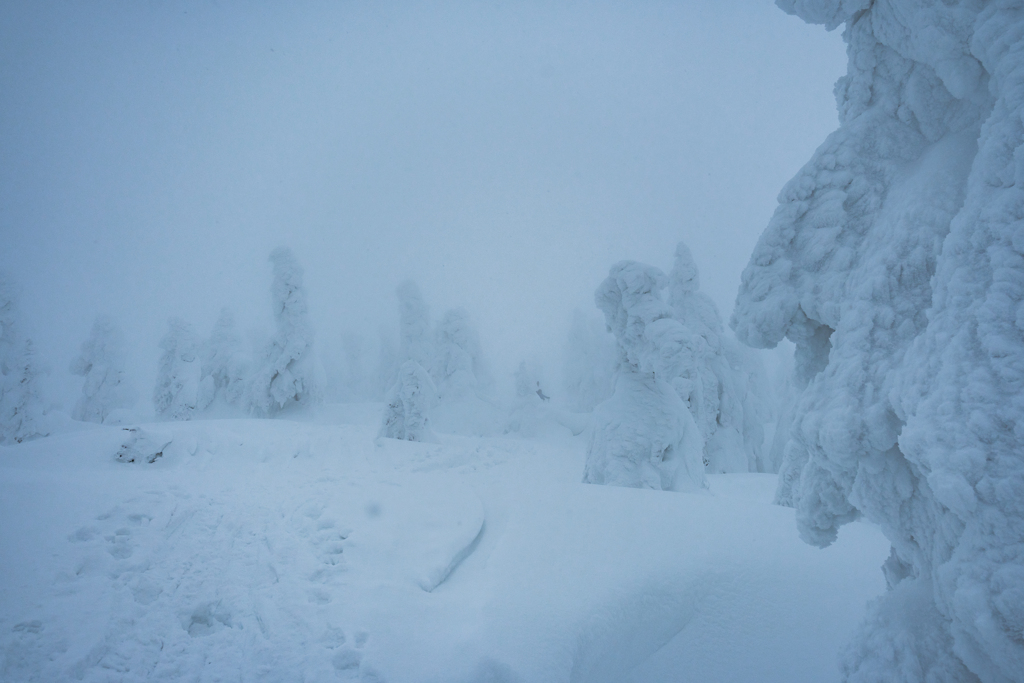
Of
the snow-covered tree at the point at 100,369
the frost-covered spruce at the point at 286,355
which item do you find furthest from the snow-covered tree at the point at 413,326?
the snow-covered tree at the point at 100,369

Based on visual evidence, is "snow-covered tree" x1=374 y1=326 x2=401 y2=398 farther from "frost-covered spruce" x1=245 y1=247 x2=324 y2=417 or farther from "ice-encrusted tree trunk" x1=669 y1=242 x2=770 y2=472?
"ice-encrusted tree trunk" x1=669 y1=242 x2=770 y2=472

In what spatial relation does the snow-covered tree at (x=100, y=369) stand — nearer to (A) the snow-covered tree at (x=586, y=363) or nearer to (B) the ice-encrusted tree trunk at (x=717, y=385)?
(A) the snow-covered tree at (x=586, y=363)

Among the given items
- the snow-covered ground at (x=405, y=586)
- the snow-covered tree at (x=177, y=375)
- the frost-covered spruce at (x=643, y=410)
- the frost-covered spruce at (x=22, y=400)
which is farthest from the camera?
the snow-covered tree at (x=177, y=375)

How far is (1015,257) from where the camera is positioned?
1.86m

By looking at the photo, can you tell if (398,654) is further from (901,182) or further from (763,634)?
(901,182)

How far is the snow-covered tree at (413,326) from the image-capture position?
97.0ft

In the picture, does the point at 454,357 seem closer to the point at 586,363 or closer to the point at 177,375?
the point at 586,363

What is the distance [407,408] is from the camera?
14695 mm

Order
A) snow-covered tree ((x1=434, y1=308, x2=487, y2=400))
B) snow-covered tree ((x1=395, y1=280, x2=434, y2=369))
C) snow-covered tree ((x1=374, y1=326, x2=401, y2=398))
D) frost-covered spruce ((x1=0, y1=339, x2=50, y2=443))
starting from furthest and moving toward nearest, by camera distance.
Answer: snow-covered tree ((x1=374, y1=326, x2=401, y2=398))
snow-covered tree ((x1=395, y1=280, x2=434, y2=369))
snow-covered tree ((x1=434, y1=308, x2=487, y2=400))
frost-covered spruce ((x1=0, y1=339, x2=50, y2=443))

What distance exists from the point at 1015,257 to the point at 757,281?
1.70m

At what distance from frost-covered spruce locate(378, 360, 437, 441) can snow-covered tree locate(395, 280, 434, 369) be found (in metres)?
14.6

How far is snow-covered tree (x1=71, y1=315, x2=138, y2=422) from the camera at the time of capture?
24.4 meters

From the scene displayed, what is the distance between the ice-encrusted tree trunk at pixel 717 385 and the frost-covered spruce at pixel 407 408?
10.9m

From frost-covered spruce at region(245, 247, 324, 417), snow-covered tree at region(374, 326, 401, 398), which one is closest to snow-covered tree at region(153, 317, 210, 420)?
frost-covered spruce at region(245, 247, 324, 417)
